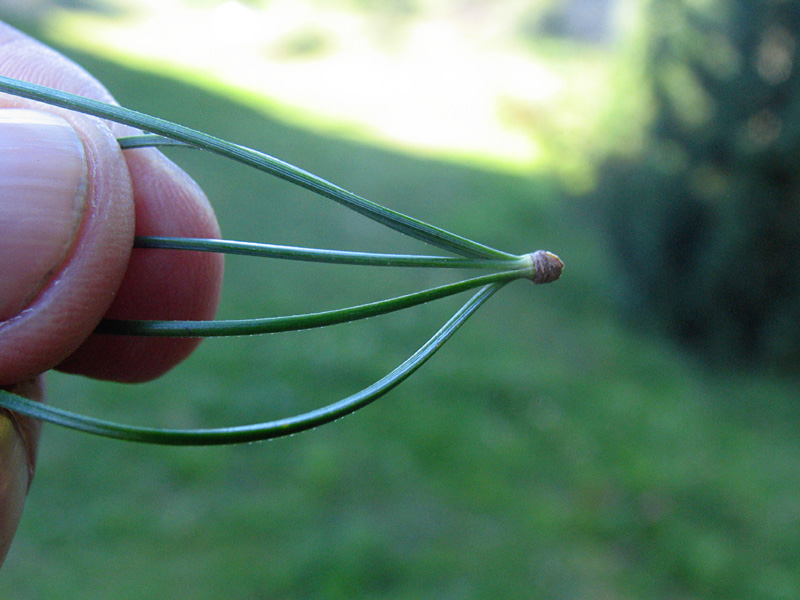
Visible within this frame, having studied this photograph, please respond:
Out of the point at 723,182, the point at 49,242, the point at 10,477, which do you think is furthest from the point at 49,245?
the point at 723,182

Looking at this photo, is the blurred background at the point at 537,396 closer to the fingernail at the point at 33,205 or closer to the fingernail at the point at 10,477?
the fingernail at the point at 10,477

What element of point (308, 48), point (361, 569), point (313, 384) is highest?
point (308, 48)

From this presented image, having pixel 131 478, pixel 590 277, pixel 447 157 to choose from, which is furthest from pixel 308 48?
pixel 131 478

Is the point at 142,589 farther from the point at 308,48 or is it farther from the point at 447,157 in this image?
the point at 308,48

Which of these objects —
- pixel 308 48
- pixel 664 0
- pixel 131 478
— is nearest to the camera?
pixel 131 478

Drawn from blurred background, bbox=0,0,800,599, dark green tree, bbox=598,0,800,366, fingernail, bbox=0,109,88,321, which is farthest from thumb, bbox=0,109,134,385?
dark green tree, bbox=598,0,800,366

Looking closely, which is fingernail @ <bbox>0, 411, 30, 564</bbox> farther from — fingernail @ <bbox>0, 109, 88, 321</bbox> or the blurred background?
the blurred background

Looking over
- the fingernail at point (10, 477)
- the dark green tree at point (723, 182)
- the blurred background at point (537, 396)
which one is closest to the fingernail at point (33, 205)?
the fingernail at point (10, 477)
